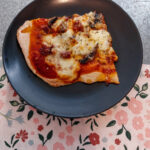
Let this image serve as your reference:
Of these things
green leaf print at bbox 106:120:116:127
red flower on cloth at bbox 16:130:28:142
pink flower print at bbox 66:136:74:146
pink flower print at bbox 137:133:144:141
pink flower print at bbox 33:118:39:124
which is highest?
pink flower print at bbox 33:118:39:124

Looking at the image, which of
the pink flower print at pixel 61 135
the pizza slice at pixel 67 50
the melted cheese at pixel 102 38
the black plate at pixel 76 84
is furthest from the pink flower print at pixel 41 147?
the melted cheese at pixel 102 38

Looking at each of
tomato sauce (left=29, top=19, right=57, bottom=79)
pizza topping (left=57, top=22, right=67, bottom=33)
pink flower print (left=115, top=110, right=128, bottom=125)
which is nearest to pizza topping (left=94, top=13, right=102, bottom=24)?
pizza topping (left=57, top=22, right=67, bottom=33)

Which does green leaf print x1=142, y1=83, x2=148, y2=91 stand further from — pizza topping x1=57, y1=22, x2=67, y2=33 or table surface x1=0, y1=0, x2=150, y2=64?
pizza topping x1=57, y1=22, x2=67, y2=33

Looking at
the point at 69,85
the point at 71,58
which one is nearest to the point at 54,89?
the point at 69,85

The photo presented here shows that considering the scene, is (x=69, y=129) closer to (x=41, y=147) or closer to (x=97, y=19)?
(x=41, y=147)

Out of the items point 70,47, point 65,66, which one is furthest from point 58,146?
point 70,47

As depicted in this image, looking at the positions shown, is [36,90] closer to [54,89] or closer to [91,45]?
[54,89]

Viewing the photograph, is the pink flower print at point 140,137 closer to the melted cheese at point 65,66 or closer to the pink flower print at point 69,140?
the pink flower print at point 69,140
